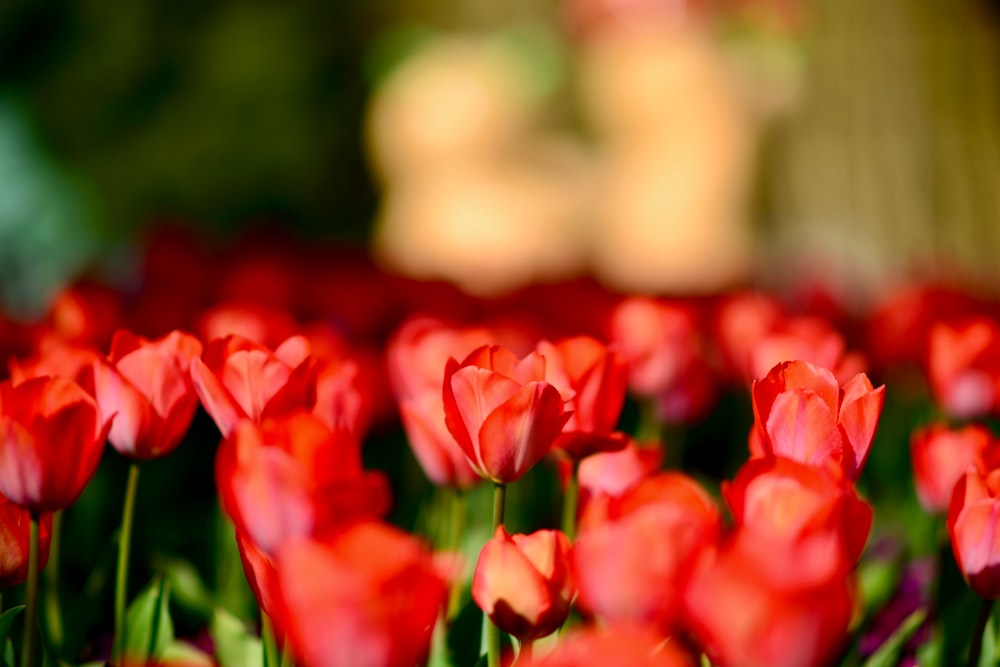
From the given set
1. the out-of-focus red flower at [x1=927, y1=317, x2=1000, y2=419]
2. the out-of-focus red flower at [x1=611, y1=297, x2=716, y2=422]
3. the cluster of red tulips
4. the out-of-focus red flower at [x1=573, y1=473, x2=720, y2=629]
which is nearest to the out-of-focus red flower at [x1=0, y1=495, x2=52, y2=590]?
the cluster of red tulips

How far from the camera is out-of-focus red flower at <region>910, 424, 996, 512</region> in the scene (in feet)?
1.55

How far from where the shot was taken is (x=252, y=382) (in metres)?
0.40

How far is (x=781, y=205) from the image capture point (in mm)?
2123

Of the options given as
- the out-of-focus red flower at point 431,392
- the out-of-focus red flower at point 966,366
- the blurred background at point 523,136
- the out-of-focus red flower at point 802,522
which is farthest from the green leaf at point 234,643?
the blurred background at point 523,136

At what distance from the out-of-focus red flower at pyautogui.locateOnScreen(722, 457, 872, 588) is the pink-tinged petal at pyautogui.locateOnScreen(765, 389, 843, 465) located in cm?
4

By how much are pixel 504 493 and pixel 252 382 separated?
105 millimetres

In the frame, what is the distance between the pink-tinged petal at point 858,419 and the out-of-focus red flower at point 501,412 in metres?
0.10

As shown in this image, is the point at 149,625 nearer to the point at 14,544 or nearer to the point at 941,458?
→ the point at 14,544

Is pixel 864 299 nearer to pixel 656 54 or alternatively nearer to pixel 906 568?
pixel 656 54

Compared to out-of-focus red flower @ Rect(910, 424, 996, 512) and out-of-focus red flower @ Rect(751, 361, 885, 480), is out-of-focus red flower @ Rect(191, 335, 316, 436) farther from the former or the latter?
out-of-focus red flower @ Rect(910, 424, 996, 512)

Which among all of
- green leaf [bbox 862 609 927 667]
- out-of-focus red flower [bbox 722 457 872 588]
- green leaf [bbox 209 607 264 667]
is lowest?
green leaf [bbox 862 609 927 667]

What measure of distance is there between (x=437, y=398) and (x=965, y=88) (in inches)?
77.9

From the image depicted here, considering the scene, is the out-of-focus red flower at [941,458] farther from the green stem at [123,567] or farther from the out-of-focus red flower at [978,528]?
the green stem at [123,567]

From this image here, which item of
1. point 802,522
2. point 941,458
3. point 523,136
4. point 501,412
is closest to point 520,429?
point 501,412
